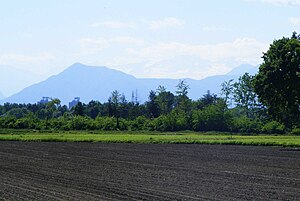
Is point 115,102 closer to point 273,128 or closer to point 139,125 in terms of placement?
point 139,125

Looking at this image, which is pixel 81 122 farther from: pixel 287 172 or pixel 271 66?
pixel 287 172

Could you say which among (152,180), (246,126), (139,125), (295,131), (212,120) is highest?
(212,120)

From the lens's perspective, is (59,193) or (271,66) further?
(271,66)

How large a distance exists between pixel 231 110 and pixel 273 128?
93.2 ft

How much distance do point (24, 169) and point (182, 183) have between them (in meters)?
11.1

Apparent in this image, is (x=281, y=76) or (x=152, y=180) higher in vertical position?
(x=281, y=76)

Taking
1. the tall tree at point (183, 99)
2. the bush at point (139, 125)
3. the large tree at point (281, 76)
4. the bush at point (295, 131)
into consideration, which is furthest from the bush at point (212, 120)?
the large tree at point (281, 76)

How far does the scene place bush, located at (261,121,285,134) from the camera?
9802 centimetres

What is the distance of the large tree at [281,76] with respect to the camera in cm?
5034

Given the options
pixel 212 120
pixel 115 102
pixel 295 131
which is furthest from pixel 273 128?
pixel 115 102

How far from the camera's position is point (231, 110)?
12838cm

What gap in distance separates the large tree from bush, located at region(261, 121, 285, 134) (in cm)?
4621

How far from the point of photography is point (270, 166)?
31141 mm

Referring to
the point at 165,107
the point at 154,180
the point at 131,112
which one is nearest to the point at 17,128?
the point at 131,112
